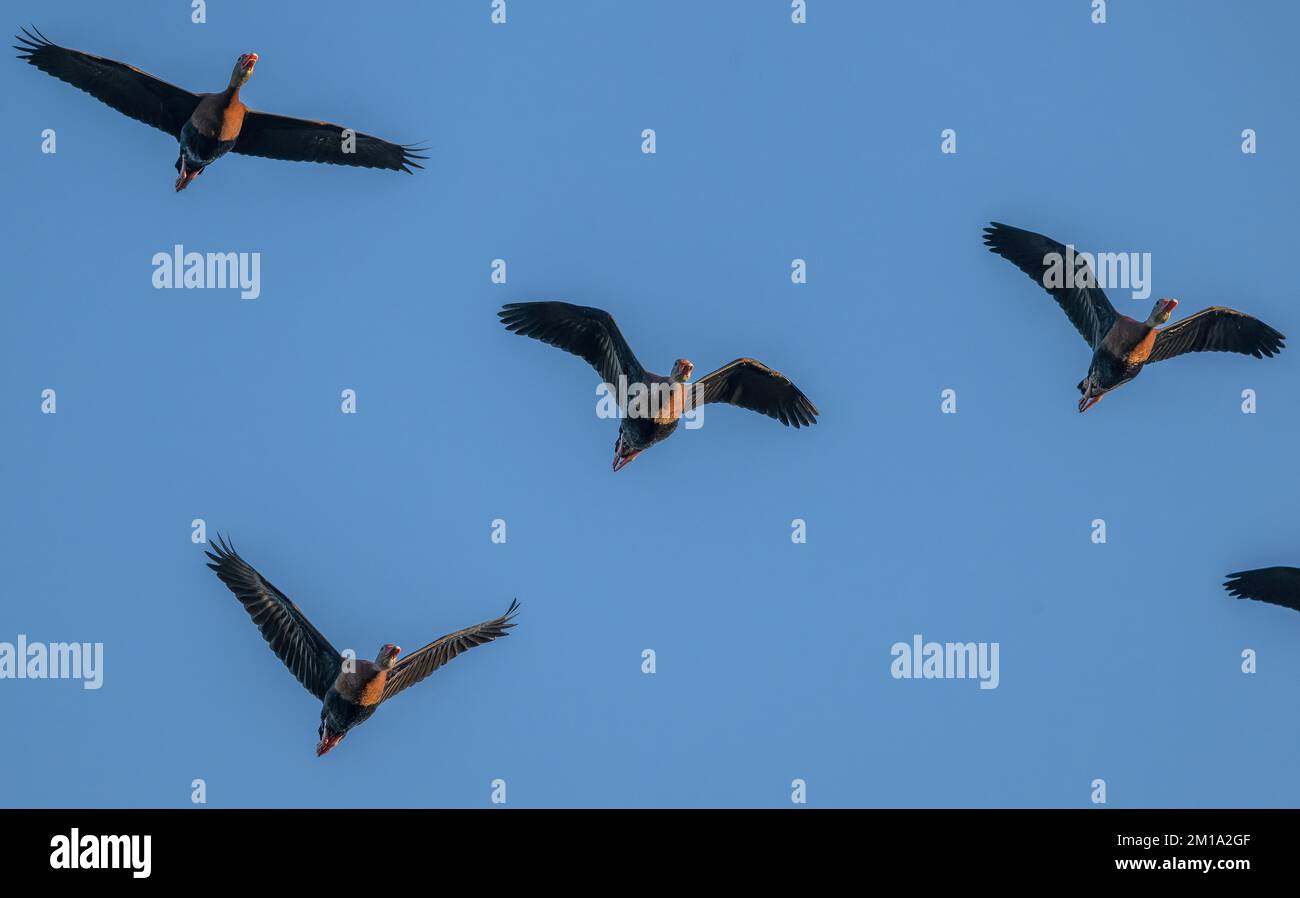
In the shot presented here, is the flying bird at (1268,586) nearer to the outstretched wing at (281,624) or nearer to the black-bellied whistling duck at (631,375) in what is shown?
the black-bellied whistling duck at (631,375)

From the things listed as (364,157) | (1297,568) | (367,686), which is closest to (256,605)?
(367,686)

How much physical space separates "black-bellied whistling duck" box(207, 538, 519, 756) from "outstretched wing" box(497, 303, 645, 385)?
342 cm

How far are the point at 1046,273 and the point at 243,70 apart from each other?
11.0m

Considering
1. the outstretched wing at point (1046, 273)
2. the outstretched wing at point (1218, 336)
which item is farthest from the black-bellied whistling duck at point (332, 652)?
the outstretched wing at point (1218, 336)

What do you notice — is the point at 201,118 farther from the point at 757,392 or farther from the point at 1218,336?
the point at 1218,336

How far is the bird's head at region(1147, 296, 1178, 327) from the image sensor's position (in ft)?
79.6

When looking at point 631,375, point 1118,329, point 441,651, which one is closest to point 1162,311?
point 1118,329

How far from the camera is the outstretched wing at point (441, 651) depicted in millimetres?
21891

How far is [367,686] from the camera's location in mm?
22219

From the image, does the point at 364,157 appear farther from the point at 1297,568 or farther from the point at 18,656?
the point at 1297,568

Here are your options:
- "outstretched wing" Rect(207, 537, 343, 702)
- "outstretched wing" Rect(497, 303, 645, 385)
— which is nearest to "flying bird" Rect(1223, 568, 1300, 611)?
"outstretched wing" Rect(497, 303, 645, 385)

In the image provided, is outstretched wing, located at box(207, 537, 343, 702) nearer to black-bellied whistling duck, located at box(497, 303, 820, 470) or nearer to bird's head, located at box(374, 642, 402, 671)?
bird's head, located at box(374, 642, 402, 671)
